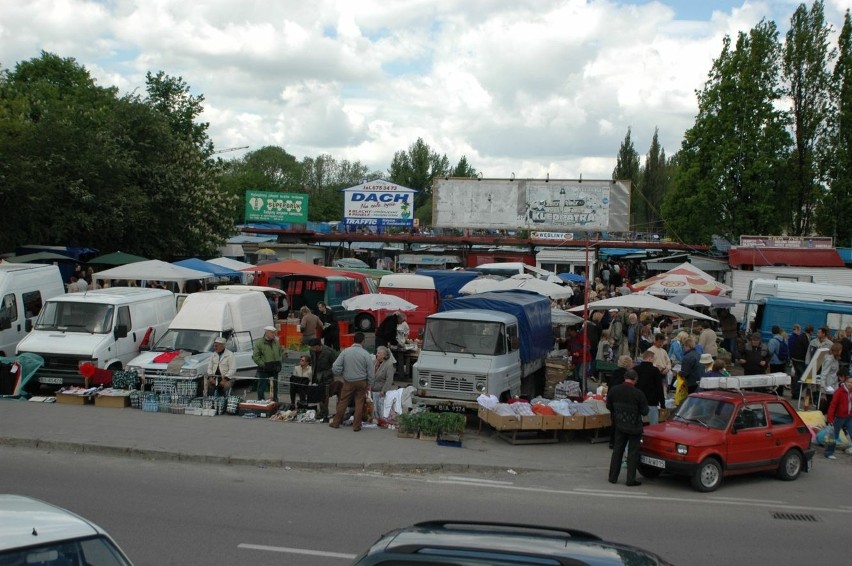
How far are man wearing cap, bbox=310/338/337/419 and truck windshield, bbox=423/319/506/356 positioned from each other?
1.99 meters

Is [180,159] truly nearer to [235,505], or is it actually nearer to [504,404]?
[504,404]

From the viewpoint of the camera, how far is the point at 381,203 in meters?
50.5

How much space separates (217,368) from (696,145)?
3674cm

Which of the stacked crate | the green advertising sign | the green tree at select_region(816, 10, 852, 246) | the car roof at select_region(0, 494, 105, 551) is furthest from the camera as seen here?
the green advertising sign

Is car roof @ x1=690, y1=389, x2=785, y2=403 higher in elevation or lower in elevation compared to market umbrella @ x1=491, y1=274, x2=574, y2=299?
lower

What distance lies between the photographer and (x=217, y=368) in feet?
55.1

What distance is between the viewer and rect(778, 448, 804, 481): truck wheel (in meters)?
13.1

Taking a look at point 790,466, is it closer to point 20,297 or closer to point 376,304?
point 376,304

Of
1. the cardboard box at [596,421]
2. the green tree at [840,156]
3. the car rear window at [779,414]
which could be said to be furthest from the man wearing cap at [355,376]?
the green tree at [840,156]

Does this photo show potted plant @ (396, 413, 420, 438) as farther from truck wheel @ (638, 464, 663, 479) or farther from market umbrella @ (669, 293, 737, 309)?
market umbrella @ (669, 293, 737, 309)

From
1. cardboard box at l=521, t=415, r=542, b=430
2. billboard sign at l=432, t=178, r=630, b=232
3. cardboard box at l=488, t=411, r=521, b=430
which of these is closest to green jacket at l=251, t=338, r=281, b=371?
cardboard box at l=488, t=411, r=521, b=430

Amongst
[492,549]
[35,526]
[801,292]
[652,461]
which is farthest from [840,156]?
[35,526]

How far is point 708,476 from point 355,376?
21.0ft

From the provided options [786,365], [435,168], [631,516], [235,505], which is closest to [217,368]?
[235,505]
